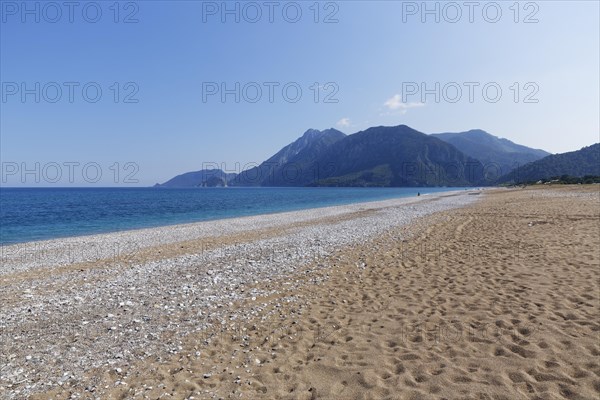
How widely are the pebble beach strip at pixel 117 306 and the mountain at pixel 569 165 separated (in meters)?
153

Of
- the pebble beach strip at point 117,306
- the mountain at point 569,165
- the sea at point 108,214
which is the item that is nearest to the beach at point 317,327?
the pebble beach strip at point 117,306

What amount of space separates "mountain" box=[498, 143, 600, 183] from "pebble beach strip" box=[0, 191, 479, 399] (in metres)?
153

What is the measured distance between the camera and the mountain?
454ft

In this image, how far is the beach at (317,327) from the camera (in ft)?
18.2

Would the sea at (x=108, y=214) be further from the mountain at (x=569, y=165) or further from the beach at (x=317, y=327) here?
the mountain at (x=569, y=165)

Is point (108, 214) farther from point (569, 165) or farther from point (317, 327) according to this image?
point (569, 165)

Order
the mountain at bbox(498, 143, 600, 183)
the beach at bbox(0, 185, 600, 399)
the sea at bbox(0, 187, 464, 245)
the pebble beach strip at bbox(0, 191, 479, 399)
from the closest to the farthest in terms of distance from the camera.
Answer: the beach at bbox(0, 185, 600, 399) → the pebble beach strip at bbox(0, 191, 479, 399) → the sea at bbox(0, 187, 464, 245) → the mountain at bbox(498, 143, 600, 183)

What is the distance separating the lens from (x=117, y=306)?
986 cm

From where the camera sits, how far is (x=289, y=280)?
39.9 feet

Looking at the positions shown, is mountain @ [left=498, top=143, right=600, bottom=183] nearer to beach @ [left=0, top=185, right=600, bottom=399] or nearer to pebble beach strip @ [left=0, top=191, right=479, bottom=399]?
beach @ [left=0, top=185, right=600, bottom=399]

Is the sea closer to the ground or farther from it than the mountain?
closer to the ground

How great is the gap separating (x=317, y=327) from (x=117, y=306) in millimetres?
6241

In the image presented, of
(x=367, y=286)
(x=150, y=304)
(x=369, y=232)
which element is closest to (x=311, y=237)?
(x=369, y=232)

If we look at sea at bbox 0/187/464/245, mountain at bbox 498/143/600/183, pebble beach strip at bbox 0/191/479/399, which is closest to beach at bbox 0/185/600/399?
pebble beach strip at bbox 0/191/479/399
